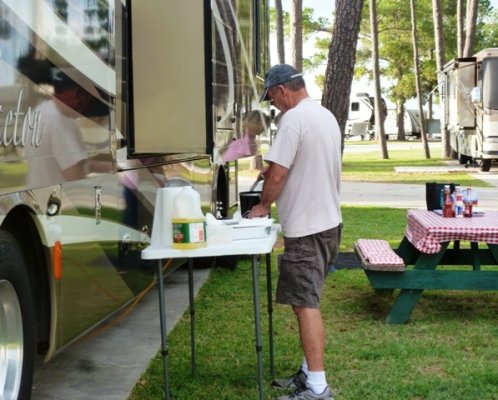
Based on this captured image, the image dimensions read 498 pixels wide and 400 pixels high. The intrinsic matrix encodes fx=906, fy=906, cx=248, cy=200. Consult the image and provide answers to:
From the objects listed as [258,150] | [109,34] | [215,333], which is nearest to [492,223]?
[215,333]

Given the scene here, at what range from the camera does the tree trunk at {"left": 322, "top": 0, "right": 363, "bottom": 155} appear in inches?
419

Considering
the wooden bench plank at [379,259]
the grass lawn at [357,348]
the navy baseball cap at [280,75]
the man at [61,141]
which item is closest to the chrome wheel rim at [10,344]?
the man at [61,141]

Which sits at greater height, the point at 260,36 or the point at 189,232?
the point at 260,36

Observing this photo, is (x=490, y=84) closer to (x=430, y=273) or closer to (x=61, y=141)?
(x=430, y=273)

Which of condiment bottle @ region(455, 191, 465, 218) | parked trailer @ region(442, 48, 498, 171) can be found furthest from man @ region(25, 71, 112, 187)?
parked trailer @ region(442, 48, 498, 171)

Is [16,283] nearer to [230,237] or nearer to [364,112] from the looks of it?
[230,237]

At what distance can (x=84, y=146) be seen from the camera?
15.6ft

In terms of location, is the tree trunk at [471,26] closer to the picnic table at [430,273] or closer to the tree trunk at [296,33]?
the tree trunk at [296,33]

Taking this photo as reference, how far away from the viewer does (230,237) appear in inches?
188

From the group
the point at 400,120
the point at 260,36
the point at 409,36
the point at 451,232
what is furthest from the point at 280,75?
the point at 400,120

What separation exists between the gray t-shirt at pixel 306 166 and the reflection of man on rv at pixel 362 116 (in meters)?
53.0

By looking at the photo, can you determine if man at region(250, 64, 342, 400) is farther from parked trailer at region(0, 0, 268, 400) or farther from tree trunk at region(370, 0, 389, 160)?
tree trunk at region(370, 0, 389, 160)

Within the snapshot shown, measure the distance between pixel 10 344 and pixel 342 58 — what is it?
7352mm

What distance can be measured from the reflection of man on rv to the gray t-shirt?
53.0 metres
